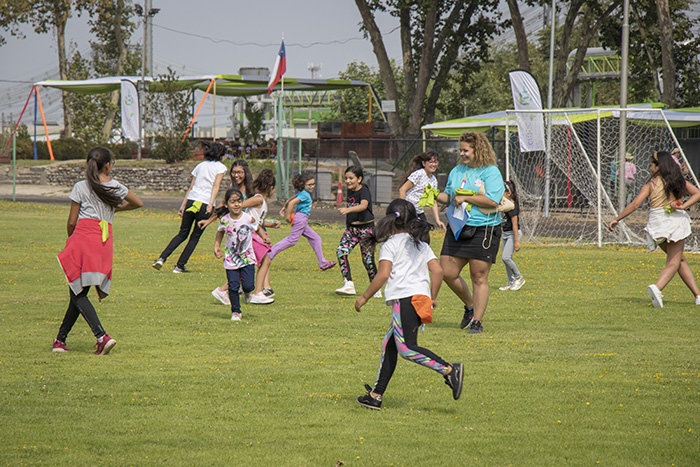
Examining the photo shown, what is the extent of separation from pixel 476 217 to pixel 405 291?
2.48 meters

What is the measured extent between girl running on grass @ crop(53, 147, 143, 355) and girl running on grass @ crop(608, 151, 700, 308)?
18.5 feet

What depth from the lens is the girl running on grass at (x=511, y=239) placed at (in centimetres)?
978

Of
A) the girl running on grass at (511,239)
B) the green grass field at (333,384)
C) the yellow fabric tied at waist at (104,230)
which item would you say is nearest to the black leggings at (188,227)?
the green grass field at (333,384)

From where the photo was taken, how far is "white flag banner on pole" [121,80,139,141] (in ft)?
109

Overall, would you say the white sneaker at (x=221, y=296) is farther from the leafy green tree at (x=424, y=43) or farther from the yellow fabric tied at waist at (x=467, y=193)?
the leafy green tree at (x=424, y=43)

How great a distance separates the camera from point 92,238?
6.29m

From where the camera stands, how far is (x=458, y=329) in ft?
25.7

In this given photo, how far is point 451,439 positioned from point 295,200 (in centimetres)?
599

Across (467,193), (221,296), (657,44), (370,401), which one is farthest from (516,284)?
(657,44)

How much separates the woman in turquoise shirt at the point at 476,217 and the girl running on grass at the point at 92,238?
3.02 meters

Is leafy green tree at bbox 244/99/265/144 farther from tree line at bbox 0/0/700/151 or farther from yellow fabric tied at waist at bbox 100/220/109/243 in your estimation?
yellow fabric tied at waist at bbox 100/220/109/243

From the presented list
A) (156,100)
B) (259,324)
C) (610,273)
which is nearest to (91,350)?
(259,324)

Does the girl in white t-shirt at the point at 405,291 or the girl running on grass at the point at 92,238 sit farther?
the girl running on grass at the point at 92,238

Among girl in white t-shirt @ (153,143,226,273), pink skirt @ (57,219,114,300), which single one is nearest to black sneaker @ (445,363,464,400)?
pink skirt @ (57,219,114,300)
